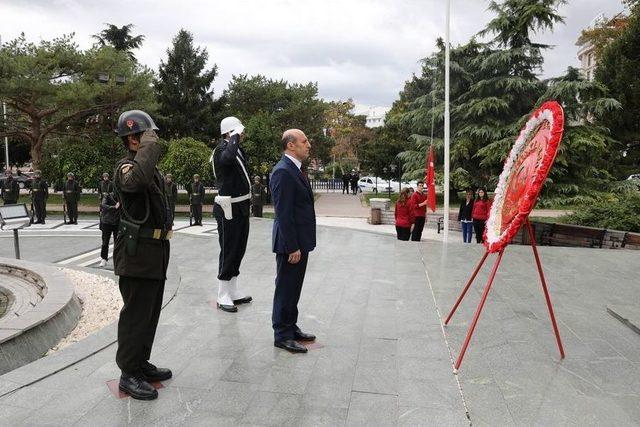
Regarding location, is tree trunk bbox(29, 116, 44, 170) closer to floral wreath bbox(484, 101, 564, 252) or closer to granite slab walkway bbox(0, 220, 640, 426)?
granite slab walkway bbox(0, 220, 640, 426)

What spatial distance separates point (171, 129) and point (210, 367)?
2897cm

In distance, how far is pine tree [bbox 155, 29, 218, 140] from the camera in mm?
30547

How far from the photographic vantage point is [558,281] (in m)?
7.29

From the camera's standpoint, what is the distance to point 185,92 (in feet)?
102

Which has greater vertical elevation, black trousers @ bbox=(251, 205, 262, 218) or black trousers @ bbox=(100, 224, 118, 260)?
black trousers @ bbox=(100, 224, 118, 260)

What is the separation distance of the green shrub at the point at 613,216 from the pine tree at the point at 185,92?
2269 cm

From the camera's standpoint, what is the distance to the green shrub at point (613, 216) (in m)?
11.8

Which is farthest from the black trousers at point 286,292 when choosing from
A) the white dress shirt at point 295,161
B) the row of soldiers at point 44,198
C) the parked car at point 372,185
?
the parked car at point 372,185

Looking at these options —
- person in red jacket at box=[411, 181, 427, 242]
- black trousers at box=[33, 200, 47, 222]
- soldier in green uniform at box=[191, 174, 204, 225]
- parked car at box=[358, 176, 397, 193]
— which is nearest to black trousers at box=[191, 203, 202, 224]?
soldier in green uniform at box=[191, 174, 204, 225]

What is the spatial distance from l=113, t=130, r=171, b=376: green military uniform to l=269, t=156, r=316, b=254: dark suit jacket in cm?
101

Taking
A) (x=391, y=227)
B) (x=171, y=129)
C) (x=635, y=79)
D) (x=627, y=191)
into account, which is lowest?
(x=391, y=227)

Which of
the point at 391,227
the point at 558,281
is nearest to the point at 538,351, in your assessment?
the point at 558,281

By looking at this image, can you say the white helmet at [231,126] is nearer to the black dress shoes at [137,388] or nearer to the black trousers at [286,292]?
the black trousers at [286,292]

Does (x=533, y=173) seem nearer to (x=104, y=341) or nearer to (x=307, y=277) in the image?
(x=104, y=341)
